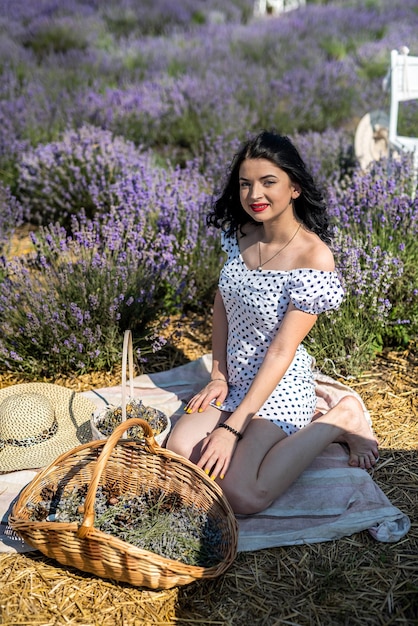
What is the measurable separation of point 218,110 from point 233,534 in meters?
4.36

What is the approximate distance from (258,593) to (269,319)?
953 millimetres

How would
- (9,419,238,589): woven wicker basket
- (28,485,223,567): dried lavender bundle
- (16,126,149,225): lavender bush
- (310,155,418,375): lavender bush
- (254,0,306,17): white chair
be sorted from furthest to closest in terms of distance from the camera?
1. (254,0,306,17): white chair
2. (16,126,149,225): lavender bush
3. (310,155,418,375): lavender bush
4. (28,485,223,567): dried lavender bundle
5. (9,419,238,589): woven wicker basket

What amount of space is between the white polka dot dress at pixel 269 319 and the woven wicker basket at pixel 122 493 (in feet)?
1.31

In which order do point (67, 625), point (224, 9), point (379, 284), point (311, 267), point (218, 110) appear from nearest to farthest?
point (67, 625)
point (311, 267)
point (379, 284)
point (218, 110)
point (224, 9)

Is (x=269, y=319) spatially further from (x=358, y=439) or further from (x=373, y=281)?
(x=373, y=281)

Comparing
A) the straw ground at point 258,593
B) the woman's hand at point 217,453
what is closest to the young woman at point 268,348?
the woman's hand at point 217,453

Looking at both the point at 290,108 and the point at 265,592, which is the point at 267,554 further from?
the point at 290,108

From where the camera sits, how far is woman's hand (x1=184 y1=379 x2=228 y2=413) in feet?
8.24

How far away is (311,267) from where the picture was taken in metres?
2.41

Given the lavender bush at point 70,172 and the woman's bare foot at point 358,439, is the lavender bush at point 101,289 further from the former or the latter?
the woman's bare foot at point 358,439

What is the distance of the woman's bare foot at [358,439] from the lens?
252 centimetres

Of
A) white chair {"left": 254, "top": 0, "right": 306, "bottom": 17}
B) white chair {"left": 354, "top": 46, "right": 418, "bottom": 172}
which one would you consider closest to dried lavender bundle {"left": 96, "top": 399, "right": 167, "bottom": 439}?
white chair {"left": 354, "top": 46, "right": 418, "bottom": 172}

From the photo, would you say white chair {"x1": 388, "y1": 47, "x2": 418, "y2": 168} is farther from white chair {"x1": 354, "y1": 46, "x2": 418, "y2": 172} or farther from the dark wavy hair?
the dark wavy hair

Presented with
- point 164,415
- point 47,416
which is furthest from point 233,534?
point 47,416
